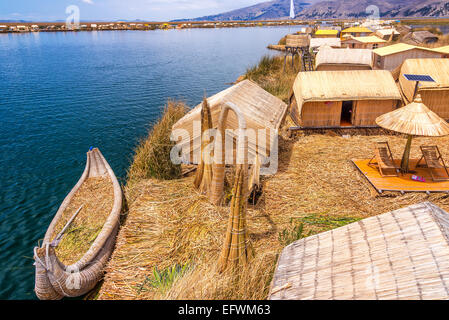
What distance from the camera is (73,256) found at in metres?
7.66

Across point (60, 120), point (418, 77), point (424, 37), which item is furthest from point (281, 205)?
point (424, 37)

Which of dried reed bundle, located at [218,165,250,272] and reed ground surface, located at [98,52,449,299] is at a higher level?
dried reed bundle, located at [218,165,250,272]

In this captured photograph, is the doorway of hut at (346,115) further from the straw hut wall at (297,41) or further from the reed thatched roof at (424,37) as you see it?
the reed thatched roof at (424,37)

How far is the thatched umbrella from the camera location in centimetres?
854

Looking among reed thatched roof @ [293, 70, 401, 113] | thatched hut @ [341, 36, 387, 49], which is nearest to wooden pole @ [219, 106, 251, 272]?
reed thatched roof @ [293, 70, 401, 113]

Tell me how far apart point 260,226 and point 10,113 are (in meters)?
23.1

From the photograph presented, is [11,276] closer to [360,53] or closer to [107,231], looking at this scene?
[107,231]

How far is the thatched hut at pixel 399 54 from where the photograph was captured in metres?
24.2

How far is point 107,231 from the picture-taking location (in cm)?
789

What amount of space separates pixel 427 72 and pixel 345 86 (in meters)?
4.38

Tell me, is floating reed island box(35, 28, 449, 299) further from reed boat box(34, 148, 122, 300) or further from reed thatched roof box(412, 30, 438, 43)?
reed thatched roof box(412, 30, 438, 43)

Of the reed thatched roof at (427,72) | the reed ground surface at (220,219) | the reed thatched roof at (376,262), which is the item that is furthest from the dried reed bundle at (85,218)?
the reed thatched roof at (427,72)

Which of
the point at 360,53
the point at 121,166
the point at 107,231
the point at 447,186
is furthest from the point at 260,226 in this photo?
the point at 360,53

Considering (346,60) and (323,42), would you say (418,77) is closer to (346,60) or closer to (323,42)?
(346,60)
